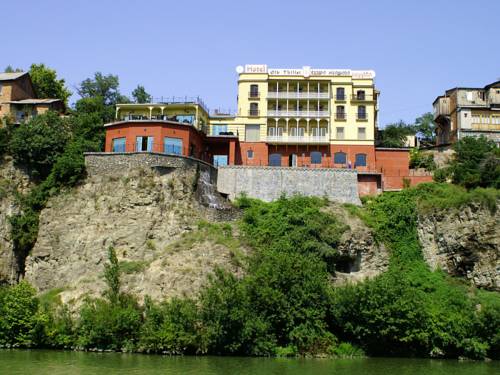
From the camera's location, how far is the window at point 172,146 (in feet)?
194

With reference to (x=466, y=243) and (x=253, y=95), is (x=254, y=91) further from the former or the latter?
(x=466, y=243)

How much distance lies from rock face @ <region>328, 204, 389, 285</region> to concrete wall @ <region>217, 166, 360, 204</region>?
15.8 ft

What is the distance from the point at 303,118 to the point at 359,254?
58.8ft

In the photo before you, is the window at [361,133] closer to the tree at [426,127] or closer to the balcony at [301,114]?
the balcony at [301,114]

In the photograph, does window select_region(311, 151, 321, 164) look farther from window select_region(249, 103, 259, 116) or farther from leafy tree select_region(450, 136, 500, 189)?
leafy tree select_region(450, 136, 500, 189)

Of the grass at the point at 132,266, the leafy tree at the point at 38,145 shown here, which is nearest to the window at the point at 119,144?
the leafy tree at the point at 38,145

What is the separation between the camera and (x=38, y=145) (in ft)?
192

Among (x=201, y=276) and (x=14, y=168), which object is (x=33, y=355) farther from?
(x=14, y=168)

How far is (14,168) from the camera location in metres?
59.1

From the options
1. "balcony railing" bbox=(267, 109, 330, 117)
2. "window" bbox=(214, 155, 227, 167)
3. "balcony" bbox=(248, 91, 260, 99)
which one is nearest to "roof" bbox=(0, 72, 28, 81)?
"window" bbox=(214, 155, 227, 167)

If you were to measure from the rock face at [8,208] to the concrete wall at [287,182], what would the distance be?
1719 centimetres

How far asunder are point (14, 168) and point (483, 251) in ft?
130

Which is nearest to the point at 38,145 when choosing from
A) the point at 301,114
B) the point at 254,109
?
the point at 254,109

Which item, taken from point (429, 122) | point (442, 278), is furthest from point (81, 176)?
point (429, 122)
